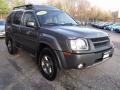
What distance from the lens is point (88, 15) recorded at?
64.9 meters

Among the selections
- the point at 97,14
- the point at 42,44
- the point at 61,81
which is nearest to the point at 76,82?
the point at 61,81

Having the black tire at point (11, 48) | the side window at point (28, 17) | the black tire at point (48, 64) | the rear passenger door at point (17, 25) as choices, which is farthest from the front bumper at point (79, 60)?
the black tire at point (11, 48)

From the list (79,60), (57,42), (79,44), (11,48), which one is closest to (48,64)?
(57,42)

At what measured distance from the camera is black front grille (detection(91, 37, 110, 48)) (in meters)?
4.00

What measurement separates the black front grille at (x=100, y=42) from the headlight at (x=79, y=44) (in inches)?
10.2

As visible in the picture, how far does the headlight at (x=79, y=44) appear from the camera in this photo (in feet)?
12.3

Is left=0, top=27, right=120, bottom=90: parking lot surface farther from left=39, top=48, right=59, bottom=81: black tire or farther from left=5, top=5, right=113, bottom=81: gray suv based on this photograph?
left=5, top=5, right=113, bottom=81: gray suv

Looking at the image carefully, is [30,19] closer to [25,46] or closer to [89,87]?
[25,46]

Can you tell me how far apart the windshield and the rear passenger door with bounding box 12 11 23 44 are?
117cm

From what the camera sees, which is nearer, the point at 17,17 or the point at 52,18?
the point at 52,18

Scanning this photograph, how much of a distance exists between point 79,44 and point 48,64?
1.14 metres

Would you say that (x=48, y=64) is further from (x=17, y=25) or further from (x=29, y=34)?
(x=17, y=25)

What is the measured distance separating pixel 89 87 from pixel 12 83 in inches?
75.9

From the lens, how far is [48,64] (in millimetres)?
4449
